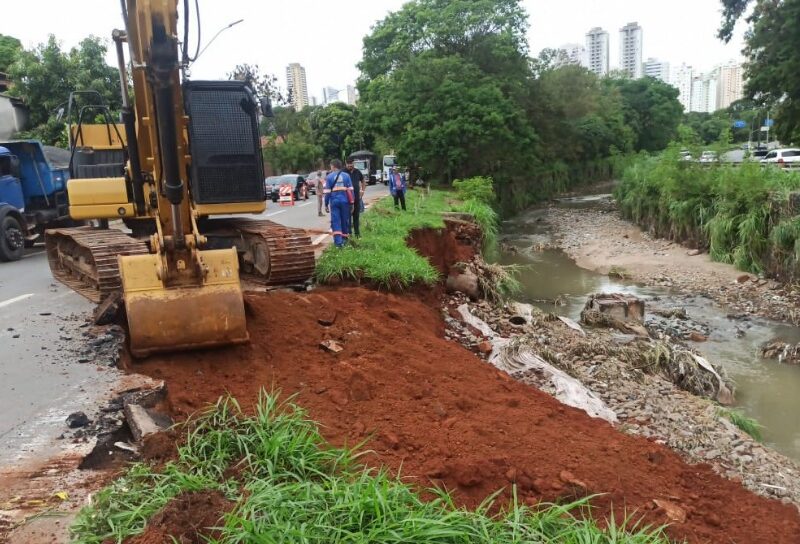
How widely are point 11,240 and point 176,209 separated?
353 inches

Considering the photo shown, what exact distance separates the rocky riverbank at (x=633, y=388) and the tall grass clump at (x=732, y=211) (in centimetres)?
753

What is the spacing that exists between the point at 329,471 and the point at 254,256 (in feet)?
16.1

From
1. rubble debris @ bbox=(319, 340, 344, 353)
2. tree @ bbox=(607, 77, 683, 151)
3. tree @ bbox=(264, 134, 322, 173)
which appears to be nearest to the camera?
rubble debris @ bbox=(319, 340, 344, 353)

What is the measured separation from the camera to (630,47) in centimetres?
11350

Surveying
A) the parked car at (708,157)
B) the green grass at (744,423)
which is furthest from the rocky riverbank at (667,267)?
the green grass at (744,423)

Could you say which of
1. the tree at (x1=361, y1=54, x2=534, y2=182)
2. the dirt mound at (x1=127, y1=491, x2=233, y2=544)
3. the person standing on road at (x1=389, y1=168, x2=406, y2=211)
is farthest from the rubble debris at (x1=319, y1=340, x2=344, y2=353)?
the tree at (x1=361, y1=54, x2=534, y2=182)

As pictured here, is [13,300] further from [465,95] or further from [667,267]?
[465,95]

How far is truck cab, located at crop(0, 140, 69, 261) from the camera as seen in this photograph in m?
12.1

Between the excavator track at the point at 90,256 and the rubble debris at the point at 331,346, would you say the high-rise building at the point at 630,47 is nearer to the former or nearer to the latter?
the excavator track at the point at 90,256

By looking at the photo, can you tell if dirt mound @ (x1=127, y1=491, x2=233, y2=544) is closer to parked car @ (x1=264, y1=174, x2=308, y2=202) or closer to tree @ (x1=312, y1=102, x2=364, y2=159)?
parked car @ (x1=264, y1=174, x2=308, y2=202)

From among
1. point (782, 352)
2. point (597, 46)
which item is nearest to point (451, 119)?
point (782, 352)

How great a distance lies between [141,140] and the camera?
577cm

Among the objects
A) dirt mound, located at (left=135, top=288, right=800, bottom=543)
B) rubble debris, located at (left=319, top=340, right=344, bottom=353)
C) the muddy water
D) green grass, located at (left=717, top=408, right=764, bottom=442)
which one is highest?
rubble debris, located at (left=319, top=340, right=344, bottom=353)

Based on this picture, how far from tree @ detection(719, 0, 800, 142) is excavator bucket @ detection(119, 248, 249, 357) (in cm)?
2159
